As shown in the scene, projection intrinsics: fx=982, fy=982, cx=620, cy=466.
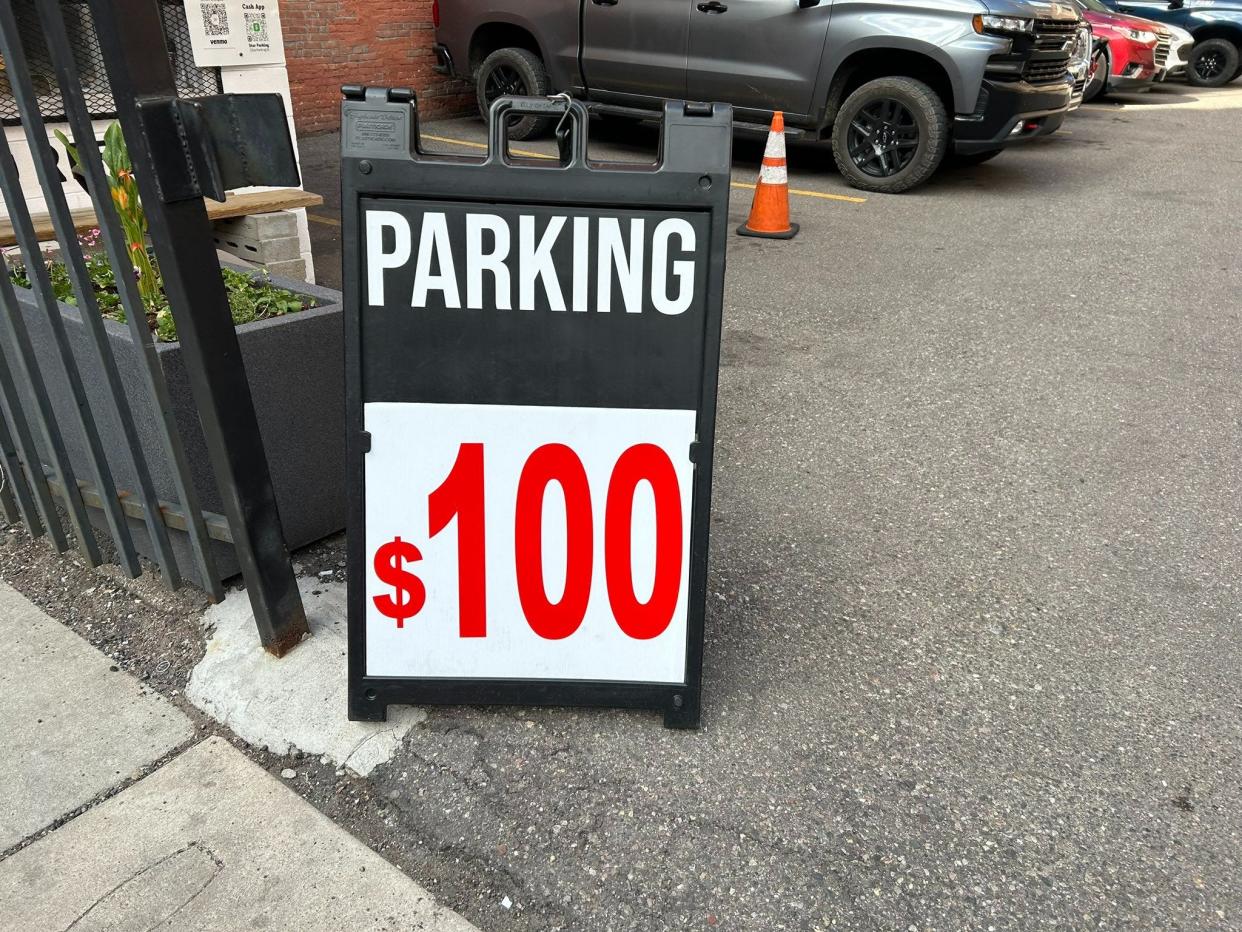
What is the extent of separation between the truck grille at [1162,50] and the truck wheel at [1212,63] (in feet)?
6.53

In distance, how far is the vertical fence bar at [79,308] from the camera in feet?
6.79

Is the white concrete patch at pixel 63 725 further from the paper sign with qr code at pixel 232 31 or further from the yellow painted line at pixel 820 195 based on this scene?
the yellow painted line at pixel 820 195

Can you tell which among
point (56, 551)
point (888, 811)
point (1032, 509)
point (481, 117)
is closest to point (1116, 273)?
point (1032, 509)

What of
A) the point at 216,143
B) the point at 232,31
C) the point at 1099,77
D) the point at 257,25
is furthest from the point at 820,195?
the point at 1099,77

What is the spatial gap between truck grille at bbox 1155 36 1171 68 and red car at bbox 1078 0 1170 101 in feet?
0.71

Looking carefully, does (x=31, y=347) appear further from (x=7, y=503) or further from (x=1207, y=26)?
(x=1207, y=26)

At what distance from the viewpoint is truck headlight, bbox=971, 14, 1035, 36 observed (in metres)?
7.24

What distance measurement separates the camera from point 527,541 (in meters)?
2.23

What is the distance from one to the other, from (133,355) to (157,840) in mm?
1178

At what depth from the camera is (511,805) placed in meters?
2.17

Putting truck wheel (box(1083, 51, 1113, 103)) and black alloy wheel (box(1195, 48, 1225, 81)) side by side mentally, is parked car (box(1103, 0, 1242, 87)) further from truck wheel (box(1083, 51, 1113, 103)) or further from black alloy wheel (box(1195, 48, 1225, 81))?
truck wheel (box(1083, 51, 1113, 103))

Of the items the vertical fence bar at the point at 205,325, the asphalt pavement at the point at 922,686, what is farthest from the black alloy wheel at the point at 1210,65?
the vertical fence bar at the point at 205,325

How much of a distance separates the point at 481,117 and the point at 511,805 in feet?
33.5

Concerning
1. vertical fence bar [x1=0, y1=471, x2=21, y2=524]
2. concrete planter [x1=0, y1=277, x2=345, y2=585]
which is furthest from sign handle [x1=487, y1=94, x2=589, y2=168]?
vertical fence bar [x1=0, y1=471, x2=21, y2=524]
